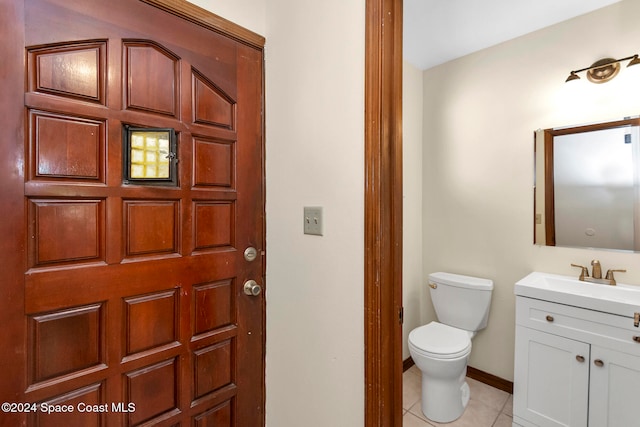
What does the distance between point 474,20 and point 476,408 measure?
2.61m

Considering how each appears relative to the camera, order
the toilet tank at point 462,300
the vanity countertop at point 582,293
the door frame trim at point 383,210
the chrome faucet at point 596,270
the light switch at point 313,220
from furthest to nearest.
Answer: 1. the toilet tank at point 462,300
2. the chrome faucet at point 596,270
3. the vanity countertop at point 582,293
4. the light switch at point 313,220
5. the door frame trim at point 383,210

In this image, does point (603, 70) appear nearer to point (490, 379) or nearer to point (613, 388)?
point (613, 388)

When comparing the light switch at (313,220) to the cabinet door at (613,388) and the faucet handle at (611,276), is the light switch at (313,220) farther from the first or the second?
the faucet handle at (611,276)

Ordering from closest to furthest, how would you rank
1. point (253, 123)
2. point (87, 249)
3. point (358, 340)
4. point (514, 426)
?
point (87, 249), point (358, 340), point (253, 123), point (514, 426)

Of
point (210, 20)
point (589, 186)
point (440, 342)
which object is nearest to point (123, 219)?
point (210, 20)

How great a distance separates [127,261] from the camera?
98 centimetres

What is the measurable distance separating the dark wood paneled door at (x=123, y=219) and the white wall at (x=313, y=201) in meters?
0.11

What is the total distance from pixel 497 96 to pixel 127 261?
2556 mm

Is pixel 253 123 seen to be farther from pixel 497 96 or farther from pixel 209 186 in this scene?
pixel 497 96

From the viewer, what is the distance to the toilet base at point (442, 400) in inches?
72.2

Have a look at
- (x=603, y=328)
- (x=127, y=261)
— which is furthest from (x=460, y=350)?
(x=127, y=261)

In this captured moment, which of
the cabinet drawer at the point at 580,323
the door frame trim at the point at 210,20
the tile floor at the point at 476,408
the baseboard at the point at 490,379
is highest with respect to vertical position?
the door frame trim at the point at 210,20

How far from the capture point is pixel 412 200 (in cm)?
249

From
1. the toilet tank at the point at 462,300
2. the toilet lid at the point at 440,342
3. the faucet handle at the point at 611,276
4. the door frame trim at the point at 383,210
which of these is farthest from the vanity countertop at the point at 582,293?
the door frame trim at the point at 383,210
